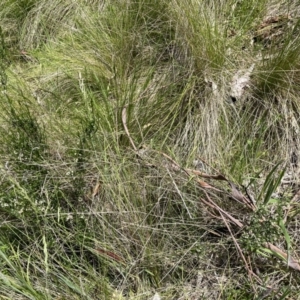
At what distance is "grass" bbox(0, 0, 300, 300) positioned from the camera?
5.00 ft

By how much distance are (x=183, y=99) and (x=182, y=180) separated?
1.59ft

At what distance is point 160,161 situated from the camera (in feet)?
5.68

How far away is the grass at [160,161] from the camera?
1525 mm

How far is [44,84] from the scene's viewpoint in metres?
2.28

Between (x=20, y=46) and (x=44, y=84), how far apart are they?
0.57 meters

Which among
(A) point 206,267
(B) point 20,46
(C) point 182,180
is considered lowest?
(A) point 206,267

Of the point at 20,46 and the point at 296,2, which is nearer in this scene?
the point at 296,2

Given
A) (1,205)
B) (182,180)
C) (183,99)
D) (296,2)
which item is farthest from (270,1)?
(1,205)

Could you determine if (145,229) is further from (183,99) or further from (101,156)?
(183,99)

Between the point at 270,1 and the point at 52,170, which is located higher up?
the point at 270,1

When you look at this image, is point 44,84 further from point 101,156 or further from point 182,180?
point 182,180

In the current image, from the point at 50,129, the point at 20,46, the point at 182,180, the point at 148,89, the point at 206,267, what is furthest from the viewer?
the point at 20,46

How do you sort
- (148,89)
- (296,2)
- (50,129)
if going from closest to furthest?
(50,129), (148,89), (296,2)

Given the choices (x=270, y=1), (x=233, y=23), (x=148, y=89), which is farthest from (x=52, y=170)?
(x=270, y=1)
